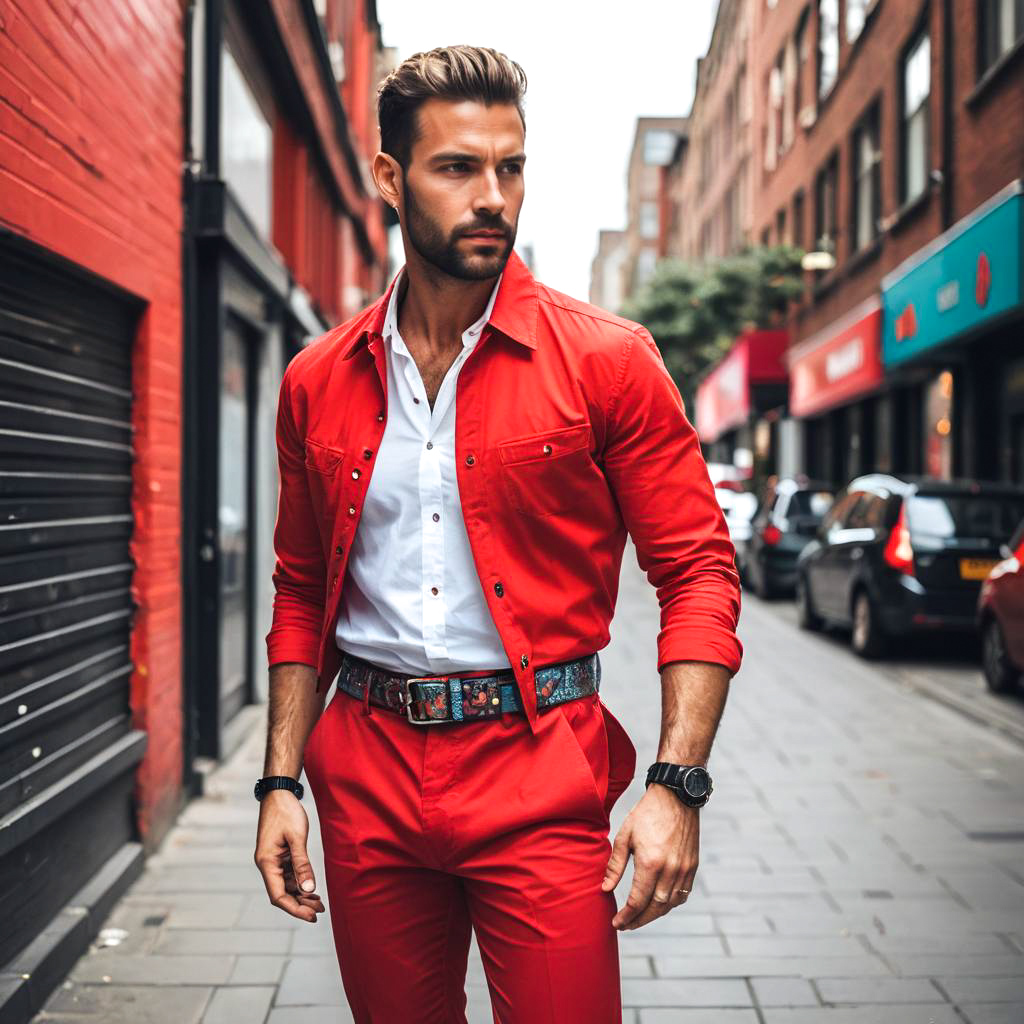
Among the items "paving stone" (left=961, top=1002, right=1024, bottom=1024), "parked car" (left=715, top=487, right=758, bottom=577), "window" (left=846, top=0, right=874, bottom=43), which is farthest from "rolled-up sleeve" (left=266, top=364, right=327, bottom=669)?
"window" (left=846, top=0, right=874, bottom=43)

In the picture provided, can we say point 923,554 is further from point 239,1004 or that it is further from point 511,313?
point 511,313

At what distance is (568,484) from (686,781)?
0.51 meters

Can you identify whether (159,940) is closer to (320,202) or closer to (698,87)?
(320,202)

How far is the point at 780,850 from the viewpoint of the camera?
18.4 ft

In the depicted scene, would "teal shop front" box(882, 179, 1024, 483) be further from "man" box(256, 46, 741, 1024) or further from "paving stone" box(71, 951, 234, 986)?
"man" box(256, 46, 741, 1024)

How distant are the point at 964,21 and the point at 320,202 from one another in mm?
7423

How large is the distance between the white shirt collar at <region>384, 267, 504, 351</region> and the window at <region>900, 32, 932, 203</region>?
52.8 ft

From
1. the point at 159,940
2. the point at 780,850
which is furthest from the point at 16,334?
the point at 780,850

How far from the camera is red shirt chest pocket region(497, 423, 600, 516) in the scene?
221 cm

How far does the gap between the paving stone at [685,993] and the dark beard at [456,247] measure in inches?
99.7

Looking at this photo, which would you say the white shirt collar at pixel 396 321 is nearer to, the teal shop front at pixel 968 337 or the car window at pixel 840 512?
the teal shop front at pixel 968 337

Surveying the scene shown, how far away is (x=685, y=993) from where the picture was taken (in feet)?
13.3

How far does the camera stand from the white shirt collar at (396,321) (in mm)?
2322

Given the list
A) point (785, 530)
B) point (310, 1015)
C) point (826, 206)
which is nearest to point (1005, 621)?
point (310, 1015)
